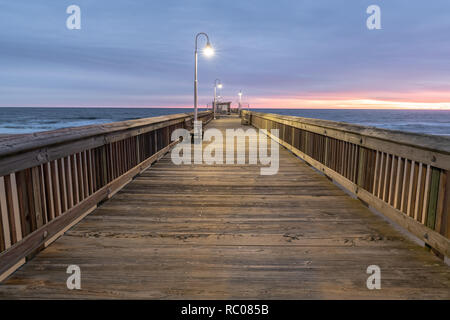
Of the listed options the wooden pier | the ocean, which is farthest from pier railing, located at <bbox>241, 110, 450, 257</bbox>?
the ocean

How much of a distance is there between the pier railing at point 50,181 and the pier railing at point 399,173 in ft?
11.4

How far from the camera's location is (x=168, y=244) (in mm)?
3383

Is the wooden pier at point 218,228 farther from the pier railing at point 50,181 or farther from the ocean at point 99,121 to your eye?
the ocean at point 99,121

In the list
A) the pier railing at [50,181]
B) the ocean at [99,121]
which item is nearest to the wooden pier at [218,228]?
the pier railing at [50,181]

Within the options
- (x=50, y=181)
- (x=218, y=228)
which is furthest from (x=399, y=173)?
(x=50, y=181)

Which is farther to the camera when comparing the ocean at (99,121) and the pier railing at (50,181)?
the ocean at (99,121)

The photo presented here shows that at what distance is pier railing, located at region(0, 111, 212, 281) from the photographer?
8.86 ft

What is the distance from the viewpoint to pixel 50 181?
3.33 m

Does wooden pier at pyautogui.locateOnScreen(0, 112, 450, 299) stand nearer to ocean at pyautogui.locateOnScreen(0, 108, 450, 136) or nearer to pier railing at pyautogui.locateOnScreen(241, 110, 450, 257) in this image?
pier railing at pyautogui.locateOnScreen(241, 110, 450, 257)

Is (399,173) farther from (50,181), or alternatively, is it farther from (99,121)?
(99,121)

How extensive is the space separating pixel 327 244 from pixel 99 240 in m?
2.44

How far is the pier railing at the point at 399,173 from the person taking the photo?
2.99 metres
